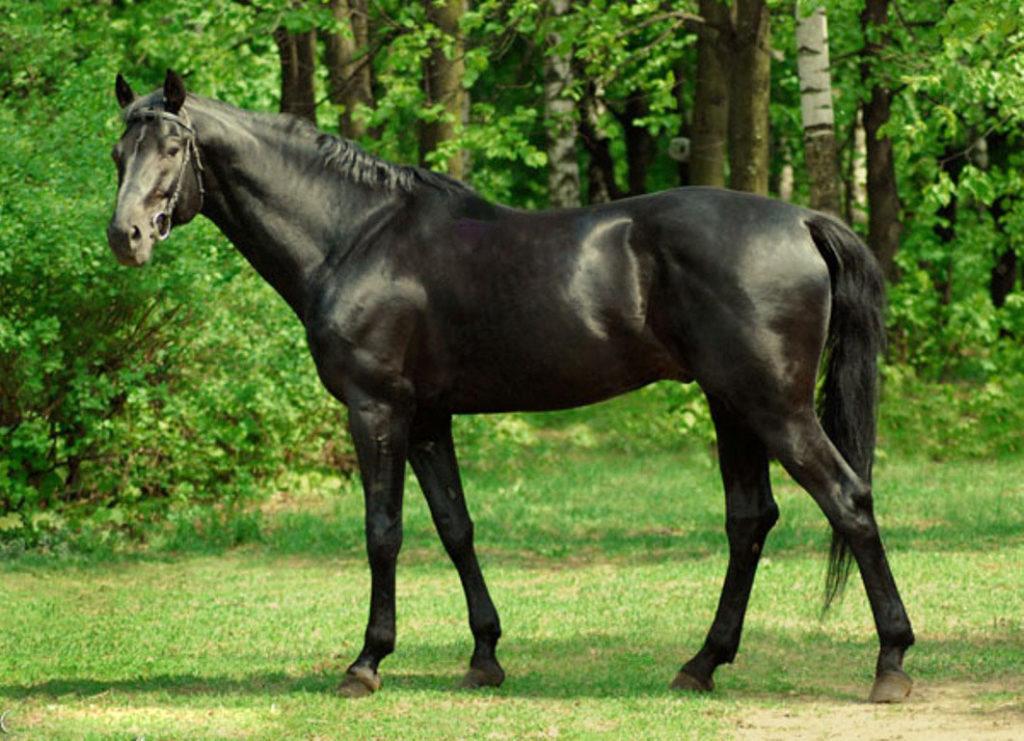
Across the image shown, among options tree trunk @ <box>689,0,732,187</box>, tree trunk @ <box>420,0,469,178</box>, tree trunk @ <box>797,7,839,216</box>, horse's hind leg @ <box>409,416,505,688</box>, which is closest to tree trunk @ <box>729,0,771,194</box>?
tree trunk @ <box>797,7,839,216</box>

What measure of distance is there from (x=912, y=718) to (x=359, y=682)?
2.49 m

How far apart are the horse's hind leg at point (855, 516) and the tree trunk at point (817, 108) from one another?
29.5 feet

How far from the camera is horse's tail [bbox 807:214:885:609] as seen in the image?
Answer: 25.2 feet

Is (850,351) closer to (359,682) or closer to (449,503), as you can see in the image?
(449,503)

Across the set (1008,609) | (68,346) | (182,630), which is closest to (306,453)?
(68,346)

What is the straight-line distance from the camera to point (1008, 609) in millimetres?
10312

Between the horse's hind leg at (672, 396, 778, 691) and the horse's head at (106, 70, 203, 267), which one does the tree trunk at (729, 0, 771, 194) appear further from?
the horse's head at (106, 70, 203, 267)

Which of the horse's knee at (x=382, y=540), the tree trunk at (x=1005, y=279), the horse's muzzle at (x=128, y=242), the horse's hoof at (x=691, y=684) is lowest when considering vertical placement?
the tree trunk at (x=1005, y=279)

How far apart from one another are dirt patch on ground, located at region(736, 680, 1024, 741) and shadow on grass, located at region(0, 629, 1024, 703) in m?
0.21

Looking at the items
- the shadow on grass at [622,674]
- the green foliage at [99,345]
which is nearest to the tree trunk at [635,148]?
the green foliage at [99,345]

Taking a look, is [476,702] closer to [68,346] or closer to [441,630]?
[441,630]

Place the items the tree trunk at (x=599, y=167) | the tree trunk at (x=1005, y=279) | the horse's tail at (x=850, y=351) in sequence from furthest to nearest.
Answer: the tree trunk at (x=1005, y=279) < the tree trunk at (x=599, y=167) < the horse's tail at (x=850, y=351)

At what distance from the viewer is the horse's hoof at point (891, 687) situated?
296 inches

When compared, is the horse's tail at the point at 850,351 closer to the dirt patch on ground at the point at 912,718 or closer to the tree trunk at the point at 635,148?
the dirt patch on ground at the point at 912,718
